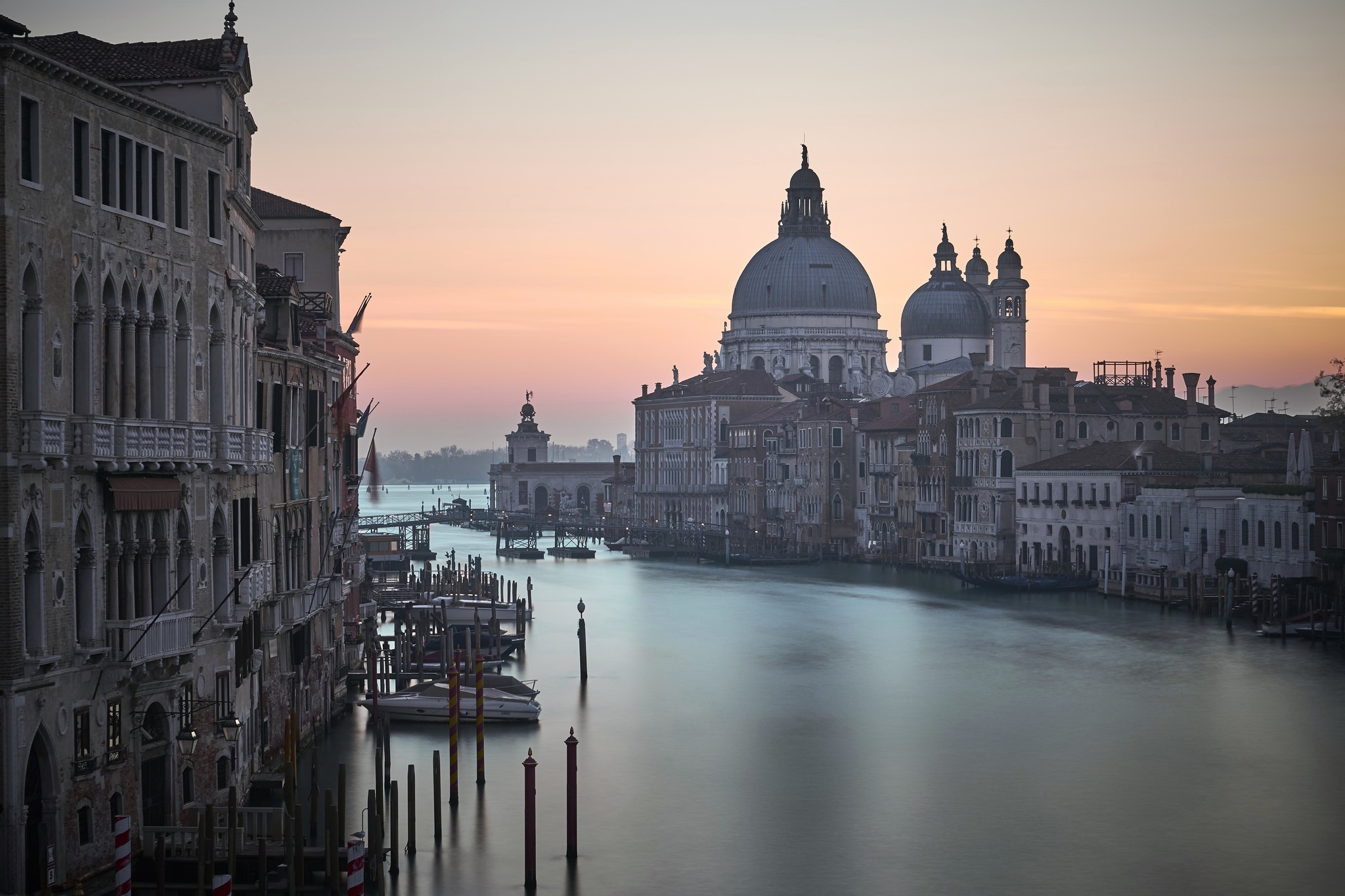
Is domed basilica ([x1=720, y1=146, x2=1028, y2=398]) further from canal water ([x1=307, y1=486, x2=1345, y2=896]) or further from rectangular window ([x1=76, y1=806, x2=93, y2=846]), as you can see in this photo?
rectangular window ([x1=76, y1=806, x2=93, y2=846])

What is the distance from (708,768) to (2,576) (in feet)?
41.2

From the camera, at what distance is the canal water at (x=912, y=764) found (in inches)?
721

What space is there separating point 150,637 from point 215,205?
149 inches

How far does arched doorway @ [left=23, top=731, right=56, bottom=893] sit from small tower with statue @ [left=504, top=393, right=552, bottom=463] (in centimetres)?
9203

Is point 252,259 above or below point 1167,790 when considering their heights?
above

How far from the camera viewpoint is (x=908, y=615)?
44875mm

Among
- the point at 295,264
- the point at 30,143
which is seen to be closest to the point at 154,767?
the point at 30,143

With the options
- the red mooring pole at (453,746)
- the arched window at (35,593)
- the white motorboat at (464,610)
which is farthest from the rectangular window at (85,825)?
the white motorboat at (464,610)

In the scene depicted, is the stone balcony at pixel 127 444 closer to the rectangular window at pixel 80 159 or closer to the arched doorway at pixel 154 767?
the rectangular window at pixel 80 159

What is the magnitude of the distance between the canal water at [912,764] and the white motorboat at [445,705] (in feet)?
0.78

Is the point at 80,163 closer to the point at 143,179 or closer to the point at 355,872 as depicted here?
the point at 143,179

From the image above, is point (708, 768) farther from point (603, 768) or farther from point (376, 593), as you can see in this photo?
point (376, 593)

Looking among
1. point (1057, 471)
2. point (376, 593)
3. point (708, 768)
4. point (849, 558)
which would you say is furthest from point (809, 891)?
point (849, 558)

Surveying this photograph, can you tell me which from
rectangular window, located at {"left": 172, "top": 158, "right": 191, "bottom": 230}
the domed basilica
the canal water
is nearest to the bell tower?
the domed basilica
